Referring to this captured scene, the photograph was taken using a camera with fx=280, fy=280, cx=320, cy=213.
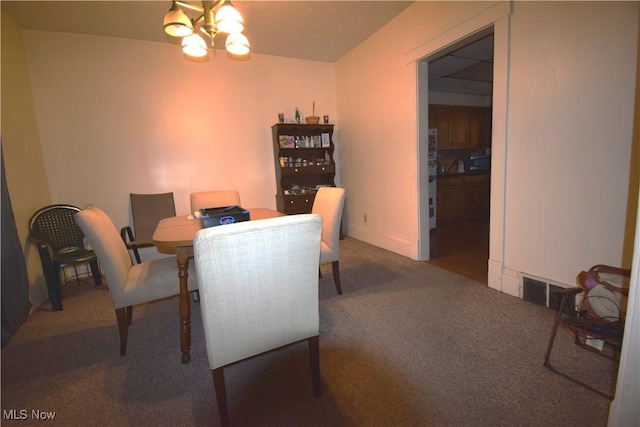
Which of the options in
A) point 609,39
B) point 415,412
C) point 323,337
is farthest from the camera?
point 323,337

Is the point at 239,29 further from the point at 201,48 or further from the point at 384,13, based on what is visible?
the point at 384,13

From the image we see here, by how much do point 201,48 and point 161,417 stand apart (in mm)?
2226

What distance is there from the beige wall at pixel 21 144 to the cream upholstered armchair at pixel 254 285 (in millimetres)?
2494

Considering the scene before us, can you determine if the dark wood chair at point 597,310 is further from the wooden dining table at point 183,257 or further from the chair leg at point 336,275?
the wooden dining table at point 183,257

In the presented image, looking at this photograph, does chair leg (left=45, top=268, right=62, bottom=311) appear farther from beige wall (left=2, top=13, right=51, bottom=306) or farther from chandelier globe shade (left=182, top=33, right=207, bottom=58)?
chandelier globe shade (left=182, top=33, right=207, bottom=58)

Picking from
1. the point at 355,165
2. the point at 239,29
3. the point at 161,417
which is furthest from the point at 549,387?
the point at 355,165

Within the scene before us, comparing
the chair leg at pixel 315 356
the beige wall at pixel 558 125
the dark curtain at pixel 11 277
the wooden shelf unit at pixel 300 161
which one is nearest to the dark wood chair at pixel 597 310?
the beige wall at pixel 558 125

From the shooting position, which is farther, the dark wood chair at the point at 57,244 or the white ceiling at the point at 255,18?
the white ceiling at the point at 255,18

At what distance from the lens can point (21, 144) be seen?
8.37ft

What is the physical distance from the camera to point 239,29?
1.76 meters

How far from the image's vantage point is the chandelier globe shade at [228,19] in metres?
1.59

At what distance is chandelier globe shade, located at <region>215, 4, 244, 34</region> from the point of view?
159cm

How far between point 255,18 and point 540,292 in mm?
3483

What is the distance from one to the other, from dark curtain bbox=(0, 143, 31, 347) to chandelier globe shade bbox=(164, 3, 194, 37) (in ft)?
5.38
